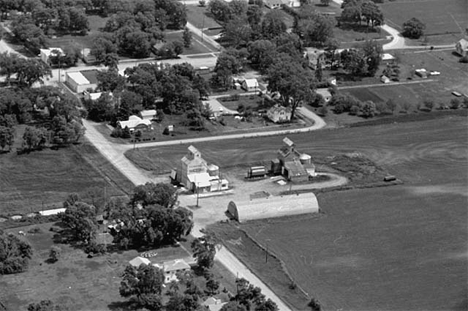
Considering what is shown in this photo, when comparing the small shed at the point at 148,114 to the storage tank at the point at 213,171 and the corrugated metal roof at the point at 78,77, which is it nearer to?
the corrugated metal roof at the point at 78,77

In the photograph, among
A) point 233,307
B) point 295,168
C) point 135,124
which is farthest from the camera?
point 135,124

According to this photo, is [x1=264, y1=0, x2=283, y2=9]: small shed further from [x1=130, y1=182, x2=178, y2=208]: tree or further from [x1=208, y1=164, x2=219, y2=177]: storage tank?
[x1=130, y1=182, x2=178, y2=208]: tree

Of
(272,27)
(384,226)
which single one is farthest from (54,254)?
(272,27)

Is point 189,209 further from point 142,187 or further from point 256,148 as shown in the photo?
point 256,148

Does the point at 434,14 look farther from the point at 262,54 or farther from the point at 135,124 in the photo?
the point at 135,124

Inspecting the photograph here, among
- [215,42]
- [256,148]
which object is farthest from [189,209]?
[215,42]

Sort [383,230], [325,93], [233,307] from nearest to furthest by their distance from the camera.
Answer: [233,307] → [383,230] → [325,93]

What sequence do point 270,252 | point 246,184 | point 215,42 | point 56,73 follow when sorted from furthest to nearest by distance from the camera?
point 215,42, point 56,73, point 246,184, point 270,252
